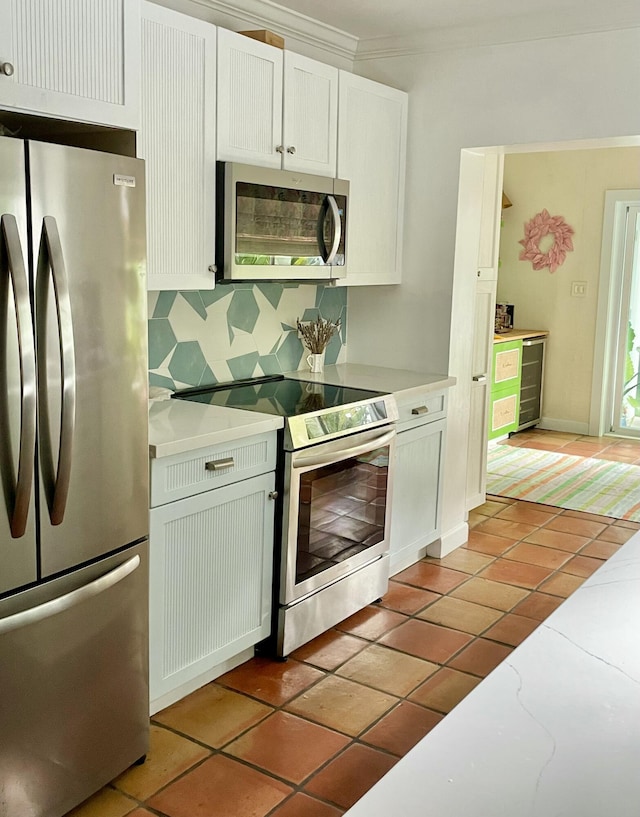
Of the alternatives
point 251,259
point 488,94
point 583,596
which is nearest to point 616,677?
point 583,596

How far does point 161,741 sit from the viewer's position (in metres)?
2.62

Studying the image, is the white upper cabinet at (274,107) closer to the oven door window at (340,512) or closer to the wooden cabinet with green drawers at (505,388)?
the oven door window at (340,512)

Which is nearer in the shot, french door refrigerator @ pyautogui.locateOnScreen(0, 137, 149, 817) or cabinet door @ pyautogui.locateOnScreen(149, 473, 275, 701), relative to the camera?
french door refrigerator @ pyautogui.locateOnScreen(0, 137, 149, 817)

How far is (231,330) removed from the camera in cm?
372

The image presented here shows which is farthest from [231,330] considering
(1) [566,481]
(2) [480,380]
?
(1) [566,481]

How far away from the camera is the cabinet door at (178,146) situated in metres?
2.79

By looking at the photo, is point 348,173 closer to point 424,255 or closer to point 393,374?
point 424,255

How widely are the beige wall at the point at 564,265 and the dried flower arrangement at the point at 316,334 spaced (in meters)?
3.83

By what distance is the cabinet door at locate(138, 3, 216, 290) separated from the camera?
279 centimetres

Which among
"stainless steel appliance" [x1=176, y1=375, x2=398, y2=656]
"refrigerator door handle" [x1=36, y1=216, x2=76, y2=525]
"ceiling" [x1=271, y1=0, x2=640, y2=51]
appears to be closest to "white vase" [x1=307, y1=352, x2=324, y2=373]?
"stainless steel appliance" [x1=176, y1=375, x2=398, y2=656]

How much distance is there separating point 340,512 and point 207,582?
731mm

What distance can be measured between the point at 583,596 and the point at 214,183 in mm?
2103

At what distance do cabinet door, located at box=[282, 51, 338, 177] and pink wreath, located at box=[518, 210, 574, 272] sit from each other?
4.02 meters

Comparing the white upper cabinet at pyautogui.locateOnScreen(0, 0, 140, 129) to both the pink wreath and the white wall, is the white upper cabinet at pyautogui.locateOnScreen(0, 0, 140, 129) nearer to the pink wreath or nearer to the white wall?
the white wall
